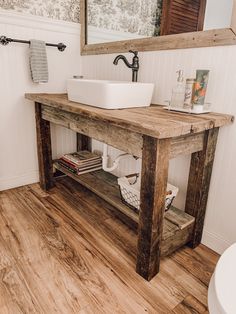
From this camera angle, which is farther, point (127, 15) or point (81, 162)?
point (81, 162)

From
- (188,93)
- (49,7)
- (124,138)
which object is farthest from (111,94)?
(49,7)

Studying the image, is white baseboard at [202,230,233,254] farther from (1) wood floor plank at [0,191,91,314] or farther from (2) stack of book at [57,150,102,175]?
(2) stack of book at [57,150,102,175]

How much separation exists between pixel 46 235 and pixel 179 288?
0.80 meters

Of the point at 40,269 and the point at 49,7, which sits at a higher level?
the point at 49,7

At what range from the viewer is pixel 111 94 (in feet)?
3.97

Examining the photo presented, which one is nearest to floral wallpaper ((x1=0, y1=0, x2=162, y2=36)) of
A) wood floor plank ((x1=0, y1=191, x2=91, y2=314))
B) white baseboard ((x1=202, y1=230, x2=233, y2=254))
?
white baseboard ((x1=202, y1=230, x2=233, y2=254))

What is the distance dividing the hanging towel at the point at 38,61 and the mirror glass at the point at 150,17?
42 centimetres

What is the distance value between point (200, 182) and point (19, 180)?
1478mm

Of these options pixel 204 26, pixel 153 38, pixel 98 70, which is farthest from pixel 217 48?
pixel 98 70

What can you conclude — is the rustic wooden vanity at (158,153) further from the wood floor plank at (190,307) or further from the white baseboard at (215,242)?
the wood floor plank at (190,307)

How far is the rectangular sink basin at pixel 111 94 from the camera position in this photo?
4.00 ft

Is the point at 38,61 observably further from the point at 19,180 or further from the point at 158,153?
the point at 158,153

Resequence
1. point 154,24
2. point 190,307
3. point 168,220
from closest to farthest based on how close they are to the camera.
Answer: point 190,307, point 168,220, point 154,24

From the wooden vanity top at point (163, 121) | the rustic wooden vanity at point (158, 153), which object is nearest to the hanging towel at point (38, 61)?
the rustic wooden vanity at point (158, 153)
